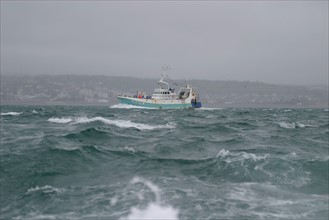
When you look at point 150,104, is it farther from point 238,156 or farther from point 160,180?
point 160,180

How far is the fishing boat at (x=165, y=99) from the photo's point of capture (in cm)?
9850

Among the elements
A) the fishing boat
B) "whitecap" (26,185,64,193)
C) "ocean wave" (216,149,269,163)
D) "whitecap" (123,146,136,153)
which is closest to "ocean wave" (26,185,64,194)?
"whitecap" (26,185,64,193)

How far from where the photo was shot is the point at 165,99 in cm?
10019

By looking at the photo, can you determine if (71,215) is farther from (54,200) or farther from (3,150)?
(3,150)

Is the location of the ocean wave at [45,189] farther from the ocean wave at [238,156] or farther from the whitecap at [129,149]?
the ocean wave at [238,156]

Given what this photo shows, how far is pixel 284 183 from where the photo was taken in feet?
51.3

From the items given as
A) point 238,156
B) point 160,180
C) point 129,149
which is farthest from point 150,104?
point 160,180

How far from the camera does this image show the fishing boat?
9850 cm

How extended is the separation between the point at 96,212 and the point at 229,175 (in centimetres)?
713

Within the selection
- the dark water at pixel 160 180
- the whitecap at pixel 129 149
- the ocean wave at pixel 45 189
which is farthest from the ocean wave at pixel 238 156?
the ocean wave at pixel 45 189

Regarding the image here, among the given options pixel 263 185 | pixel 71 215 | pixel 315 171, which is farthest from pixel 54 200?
pixel 315 171

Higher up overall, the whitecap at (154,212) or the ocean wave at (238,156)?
the ocean wave at (238,156)

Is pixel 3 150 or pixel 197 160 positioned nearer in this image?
pixel 197 160

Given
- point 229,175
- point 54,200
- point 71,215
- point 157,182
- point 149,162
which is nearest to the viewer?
point 71,215
